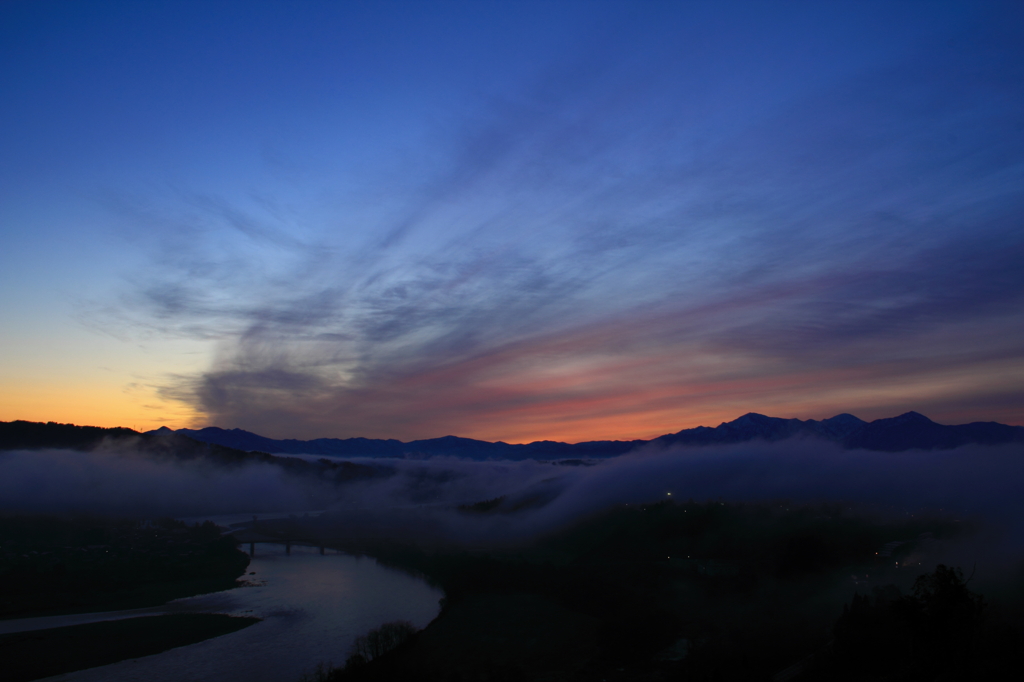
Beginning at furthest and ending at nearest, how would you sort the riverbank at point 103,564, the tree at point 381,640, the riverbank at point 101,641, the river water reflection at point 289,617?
the riverbank at point 103,564
the tree at point 381,640
the riverbank at point 101,641
the river water reflection at point 289,617

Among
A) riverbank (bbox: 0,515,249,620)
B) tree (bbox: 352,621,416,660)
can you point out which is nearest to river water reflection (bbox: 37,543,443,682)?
tree (bbox: 352,621,416,660)

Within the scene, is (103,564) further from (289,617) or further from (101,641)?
(289,617)

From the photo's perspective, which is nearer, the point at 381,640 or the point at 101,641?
the point at 381,640

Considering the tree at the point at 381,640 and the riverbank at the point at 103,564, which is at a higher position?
the riverbank at the point at 103,564

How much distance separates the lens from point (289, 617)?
8488cm

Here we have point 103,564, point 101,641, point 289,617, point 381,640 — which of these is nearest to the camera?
point 381,640

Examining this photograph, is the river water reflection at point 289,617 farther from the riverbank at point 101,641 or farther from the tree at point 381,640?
the riverbank at point 101,641

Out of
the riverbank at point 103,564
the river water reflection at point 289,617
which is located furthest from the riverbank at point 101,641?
the riverbank at point 103,564

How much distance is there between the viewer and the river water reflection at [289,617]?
60.5m

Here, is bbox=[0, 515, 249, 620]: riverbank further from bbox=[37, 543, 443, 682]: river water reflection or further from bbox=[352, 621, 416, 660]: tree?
bbox=[352, 621, 416, 660]: tree

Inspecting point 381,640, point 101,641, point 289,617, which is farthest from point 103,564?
point 381,640

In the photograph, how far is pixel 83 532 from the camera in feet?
468

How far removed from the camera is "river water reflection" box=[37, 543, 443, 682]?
199ft

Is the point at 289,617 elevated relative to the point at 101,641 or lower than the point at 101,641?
lower
